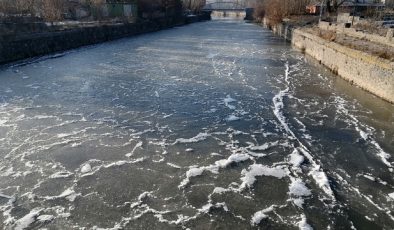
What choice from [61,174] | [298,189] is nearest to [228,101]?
[298,189]

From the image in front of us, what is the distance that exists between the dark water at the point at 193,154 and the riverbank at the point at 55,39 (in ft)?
19.9

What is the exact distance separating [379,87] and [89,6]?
34.9 metres

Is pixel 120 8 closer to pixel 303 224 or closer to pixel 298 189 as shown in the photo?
pixel 298 189

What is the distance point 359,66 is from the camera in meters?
14.6

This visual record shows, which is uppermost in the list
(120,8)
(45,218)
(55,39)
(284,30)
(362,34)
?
(120,8)

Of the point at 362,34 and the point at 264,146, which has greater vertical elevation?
the point at 362,34

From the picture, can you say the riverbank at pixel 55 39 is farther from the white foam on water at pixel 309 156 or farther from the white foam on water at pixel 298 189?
the white foam on water at pixel 298 189

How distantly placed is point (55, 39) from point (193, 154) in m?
20.2

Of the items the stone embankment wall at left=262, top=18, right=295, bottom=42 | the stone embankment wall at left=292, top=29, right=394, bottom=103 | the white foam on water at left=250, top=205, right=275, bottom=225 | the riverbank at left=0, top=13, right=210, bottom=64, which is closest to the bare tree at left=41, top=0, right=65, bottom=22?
the riverbank at left=0, top=13, right=210, bottom=64

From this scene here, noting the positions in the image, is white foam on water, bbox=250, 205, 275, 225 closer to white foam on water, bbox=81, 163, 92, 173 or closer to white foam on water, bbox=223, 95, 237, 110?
white foam on water, bbox=81, 163, 92, 173

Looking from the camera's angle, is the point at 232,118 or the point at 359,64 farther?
the point at 359,64

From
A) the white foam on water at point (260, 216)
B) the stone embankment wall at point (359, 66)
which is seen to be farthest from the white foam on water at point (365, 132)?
the white foam on water at point (260, 216)

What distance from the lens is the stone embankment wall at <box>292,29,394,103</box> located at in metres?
12.4

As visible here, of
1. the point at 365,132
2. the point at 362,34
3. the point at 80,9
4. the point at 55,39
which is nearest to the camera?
the point at 365,132
